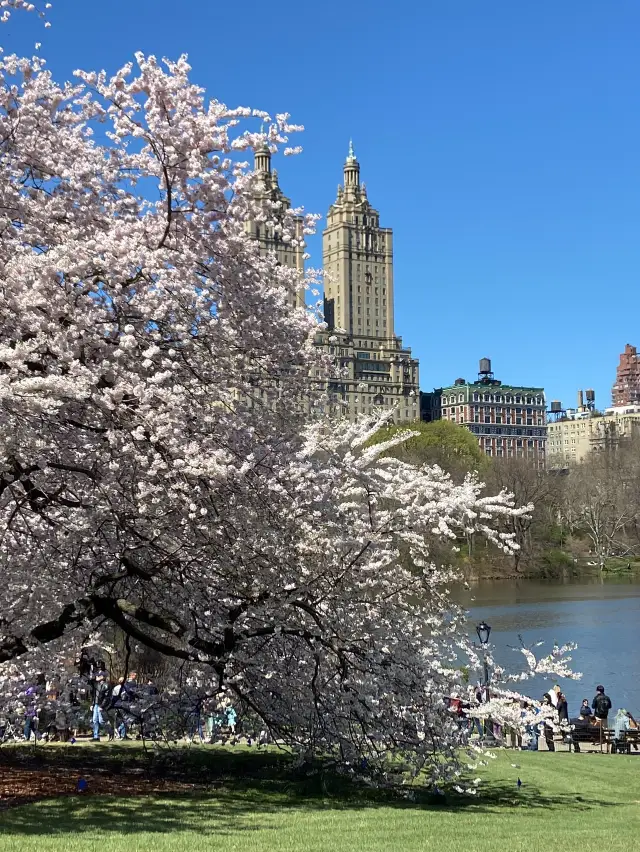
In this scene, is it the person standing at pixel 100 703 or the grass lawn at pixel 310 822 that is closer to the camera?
the grass lawn at pixel 310 822

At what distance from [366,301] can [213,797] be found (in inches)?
6796

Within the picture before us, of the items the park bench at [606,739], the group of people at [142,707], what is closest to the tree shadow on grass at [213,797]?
the group of people at [142,707]

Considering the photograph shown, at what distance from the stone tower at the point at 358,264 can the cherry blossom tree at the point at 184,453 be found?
531 ft

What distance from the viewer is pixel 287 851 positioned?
7.98 m

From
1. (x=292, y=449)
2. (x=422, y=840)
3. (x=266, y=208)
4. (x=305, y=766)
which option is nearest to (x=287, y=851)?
(x=422, y=840)

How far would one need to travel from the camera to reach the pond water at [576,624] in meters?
31.2

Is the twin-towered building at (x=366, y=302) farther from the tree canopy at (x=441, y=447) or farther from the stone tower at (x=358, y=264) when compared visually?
the tree canopy at (x=441, y=447)

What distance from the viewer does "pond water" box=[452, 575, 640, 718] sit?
31172mm

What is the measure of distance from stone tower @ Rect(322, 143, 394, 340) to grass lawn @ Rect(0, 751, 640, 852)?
531ft

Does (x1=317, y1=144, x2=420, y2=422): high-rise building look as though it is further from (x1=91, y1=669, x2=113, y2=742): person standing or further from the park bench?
(x1=91, y1=669, x2=113, y2=742): person standing

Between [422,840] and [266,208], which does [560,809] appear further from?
[266,208]

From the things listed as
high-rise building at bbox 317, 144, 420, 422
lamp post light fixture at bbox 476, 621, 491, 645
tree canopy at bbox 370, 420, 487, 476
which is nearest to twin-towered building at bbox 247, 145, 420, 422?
high-rise building at bbox 317, 144, 420, 422

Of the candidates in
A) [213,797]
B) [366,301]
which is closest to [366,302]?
[366,301]

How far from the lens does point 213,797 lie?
10.7 m
